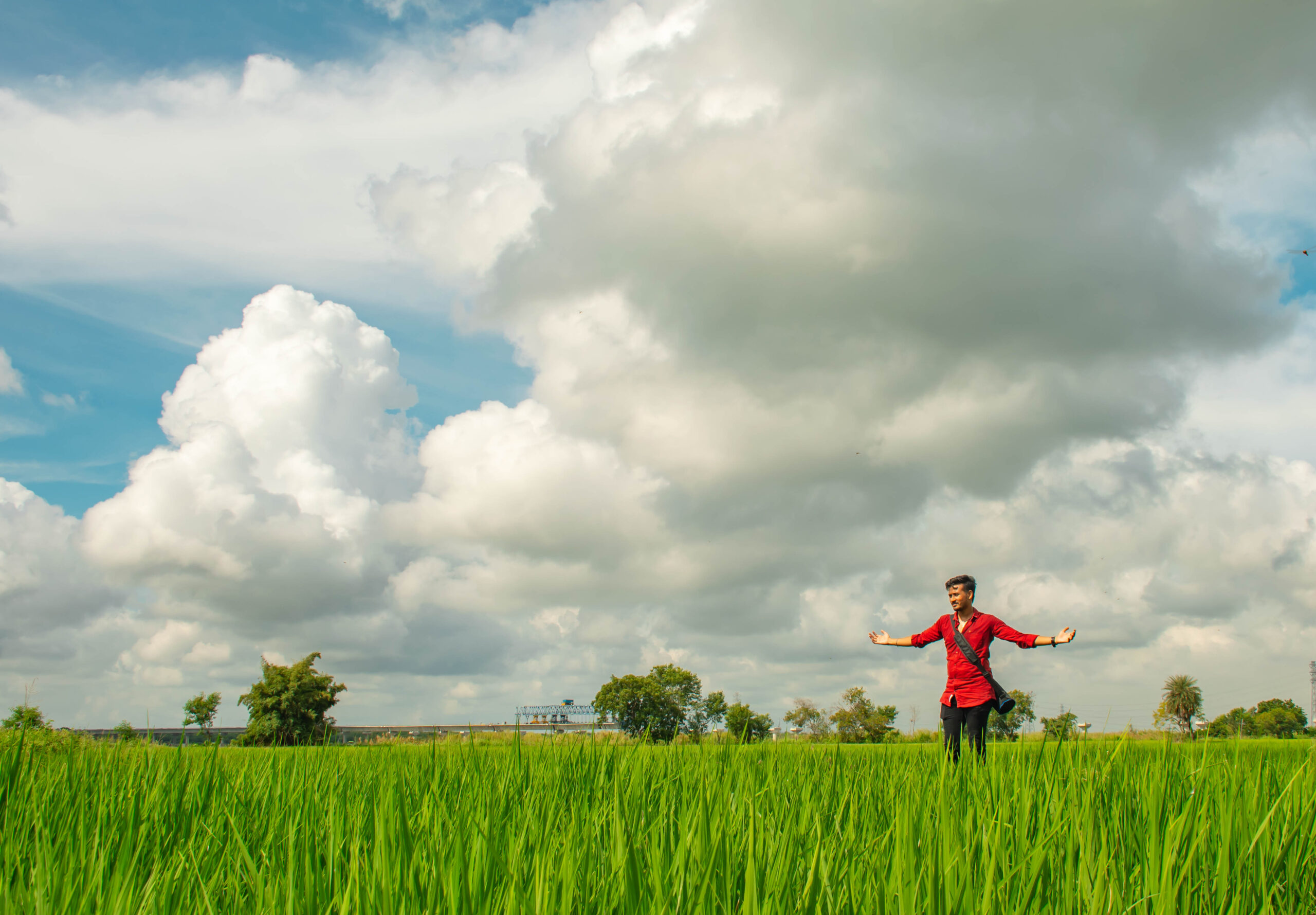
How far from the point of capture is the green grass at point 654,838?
2410 mm

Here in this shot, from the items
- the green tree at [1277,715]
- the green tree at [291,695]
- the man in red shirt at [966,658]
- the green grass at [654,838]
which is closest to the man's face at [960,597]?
the man in red shirt at [966,658]

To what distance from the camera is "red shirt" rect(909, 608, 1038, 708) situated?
8344 millimetres

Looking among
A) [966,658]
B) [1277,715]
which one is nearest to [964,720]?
[966,658]

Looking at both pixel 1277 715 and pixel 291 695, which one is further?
pixel 1277 715

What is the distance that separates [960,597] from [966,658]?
0.66m

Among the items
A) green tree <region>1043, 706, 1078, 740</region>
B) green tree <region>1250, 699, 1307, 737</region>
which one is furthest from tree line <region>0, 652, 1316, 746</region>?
green tree <region>1250, 699, 1307, 737</region>

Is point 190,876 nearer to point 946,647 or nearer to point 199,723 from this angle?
point 199,723

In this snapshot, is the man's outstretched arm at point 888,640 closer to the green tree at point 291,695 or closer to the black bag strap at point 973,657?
the black bag strap at point 973,657

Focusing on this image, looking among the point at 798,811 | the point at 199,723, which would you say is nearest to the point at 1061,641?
the point at 798,811

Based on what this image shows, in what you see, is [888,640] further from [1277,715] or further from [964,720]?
[1277,715]

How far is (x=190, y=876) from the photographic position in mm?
2666

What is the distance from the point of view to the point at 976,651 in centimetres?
848

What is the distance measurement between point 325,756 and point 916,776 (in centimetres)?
425

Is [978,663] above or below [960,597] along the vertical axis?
below
